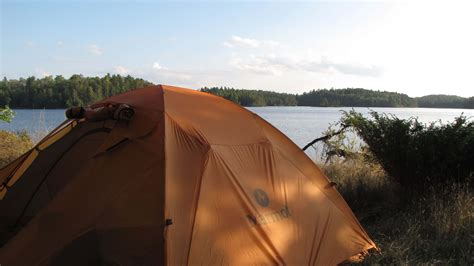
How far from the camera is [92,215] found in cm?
399

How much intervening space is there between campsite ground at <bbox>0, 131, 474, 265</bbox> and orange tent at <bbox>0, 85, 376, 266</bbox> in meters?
0.46

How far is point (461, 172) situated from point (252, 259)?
3778 mm

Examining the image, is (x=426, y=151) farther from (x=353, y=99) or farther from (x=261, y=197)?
(x=353, y=99)

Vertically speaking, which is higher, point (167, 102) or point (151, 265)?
point (167, 102)

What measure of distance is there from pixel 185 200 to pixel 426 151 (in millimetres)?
3749

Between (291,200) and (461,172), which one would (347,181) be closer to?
(461,172)

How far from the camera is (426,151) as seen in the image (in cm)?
607

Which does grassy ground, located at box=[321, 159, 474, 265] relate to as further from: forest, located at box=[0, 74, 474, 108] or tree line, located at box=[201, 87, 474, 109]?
tree line, located at box=[201, 87, 474, 109]

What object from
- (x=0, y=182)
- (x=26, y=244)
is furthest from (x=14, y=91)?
(x=26, y=244)

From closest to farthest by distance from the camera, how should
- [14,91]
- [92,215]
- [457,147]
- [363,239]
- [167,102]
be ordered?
[92,215] < [167,102] < [363,239] < [457,147] < [14,91]

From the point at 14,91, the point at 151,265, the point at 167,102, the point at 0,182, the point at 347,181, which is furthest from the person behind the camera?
the point at 14,91

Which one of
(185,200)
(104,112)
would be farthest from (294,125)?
(185,200)

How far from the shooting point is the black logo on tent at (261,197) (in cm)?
431

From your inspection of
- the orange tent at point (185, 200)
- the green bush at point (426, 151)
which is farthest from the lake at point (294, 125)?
the orange tent at point (185, 200)
